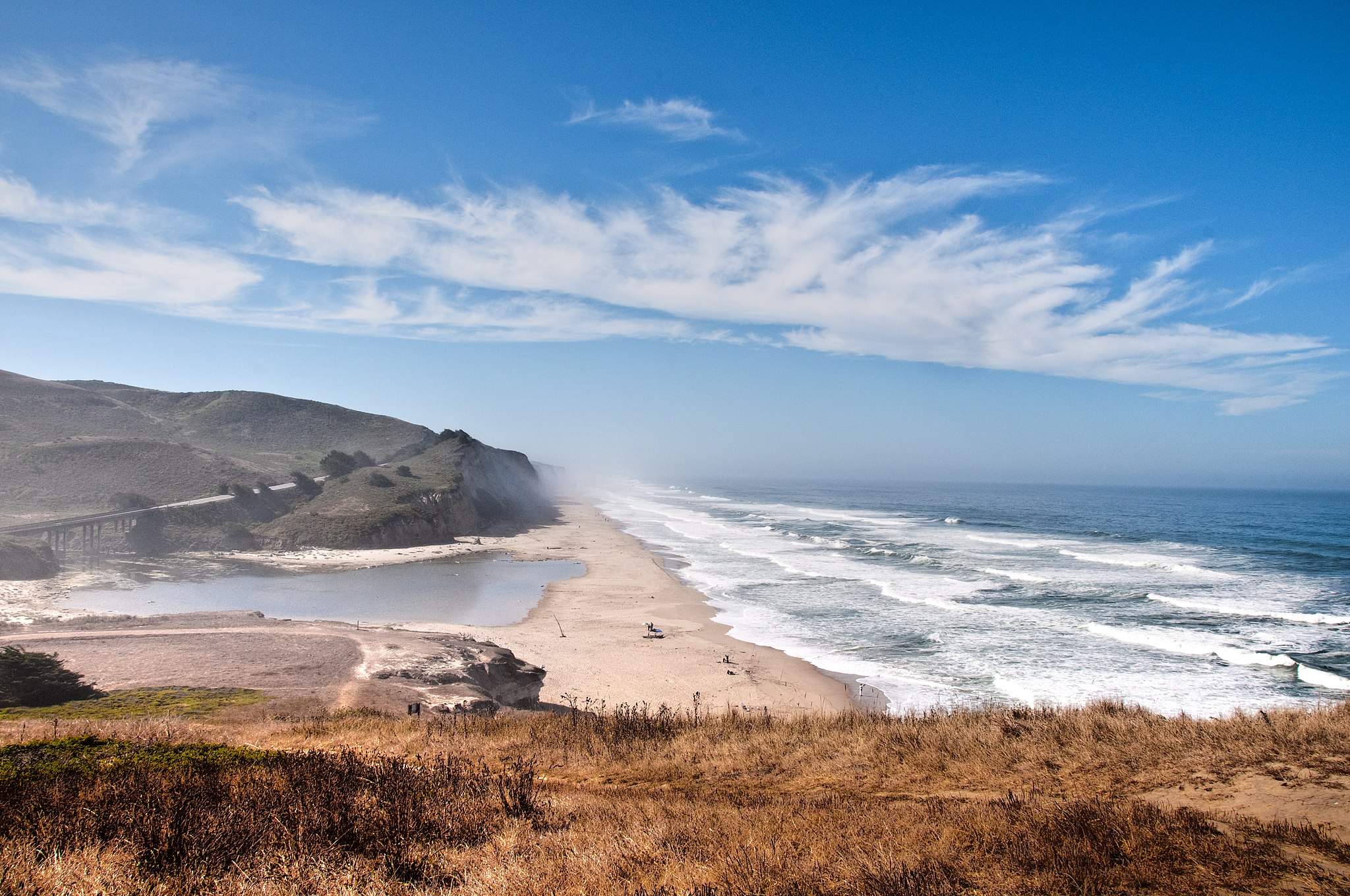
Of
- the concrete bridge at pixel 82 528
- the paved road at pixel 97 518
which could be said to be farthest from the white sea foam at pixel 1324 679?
the paved road at pixel 97 518

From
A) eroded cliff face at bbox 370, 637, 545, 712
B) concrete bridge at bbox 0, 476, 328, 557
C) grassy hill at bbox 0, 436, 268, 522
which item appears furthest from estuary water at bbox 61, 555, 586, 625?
grassy hill at bbox 0, 436, 268, 522

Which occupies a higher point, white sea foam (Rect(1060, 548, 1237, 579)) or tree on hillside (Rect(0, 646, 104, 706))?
tree on hillside (Rect(0, 646, 104, 706))

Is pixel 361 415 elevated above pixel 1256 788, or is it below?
above

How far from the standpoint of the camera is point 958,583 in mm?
35625

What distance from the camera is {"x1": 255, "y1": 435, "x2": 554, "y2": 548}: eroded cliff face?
5097 cm

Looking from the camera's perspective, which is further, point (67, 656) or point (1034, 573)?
point (1034, 573)

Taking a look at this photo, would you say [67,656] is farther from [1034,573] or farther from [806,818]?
[1034,573]

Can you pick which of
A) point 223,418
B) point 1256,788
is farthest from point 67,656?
point 223,418

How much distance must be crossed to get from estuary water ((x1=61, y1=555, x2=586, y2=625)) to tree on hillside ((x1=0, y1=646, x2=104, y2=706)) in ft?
43.4

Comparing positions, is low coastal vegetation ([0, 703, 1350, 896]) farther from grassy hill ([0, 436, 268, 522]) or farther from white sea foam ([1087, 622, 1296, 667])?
grassy hill ([0, 436, 268, 522])

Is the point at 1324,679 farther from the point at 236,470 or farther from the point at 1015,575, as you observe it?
the point at 236,470

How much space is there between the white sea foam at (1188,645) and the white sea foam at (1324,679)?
0.71m

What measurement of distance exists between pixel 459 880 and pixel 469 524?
61.6m

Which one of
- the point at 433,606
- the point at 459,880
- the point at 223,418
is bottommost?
the point at 433,606
